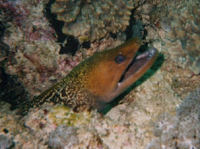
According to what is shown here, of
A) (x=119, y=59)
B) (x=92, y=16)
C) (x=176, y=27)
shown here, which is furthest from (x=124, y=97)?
(x=176, y=27)

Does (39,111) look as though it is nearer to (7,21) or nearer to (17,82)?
(17,82)

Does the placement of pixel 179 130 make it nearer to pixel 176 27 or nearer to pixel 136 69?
pixel 136 69

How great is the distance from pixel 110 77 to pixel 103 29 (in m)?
1.08

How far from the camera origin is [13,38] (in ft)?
10.1

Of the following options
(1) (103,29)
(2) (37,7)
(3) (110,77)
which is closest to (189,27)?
(1) (103,29)

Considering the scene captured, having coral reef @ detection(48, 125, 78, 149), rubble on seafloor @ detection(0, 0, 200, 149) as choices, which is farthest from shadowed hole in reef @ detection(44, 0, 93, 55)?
coral reef @ detection(48, 125, 78, 149)

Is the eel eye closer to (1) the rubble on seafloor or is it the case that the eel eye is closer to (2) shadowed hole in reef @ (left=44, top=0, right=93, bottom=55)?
(1) the rubble on seafloor

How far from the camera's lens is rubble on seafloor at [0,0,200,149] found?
89.1 inches

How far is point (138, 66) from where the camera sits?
237 centimetres

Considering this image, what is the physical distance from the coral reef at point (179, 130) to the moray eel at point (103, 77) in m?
0.79

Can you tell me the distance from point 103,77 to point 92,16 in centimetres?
123

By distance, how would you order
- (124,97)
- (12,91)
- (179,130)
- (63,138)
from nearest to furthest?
1. (63,138)
2. (179,130)
3. (124,97)
4. (12,91)

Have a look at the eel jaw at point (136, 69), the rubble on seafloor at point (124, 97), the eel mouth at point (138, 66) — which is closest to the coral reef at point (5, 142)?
the rubble on seafloor at point (124, 97)

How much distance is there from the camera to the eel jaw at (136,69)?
229cm
